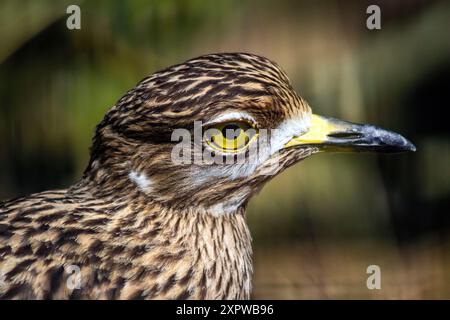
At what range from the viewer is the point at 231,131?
2.64 meters

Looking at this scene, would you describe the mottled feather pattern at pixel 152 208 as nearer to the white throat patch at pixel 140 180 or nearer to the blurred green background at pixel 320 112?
the white throat patch at pixel 140 180

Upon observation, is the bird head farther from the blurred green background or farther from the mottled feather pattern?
the blurred green background

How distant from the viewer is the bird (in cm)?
250

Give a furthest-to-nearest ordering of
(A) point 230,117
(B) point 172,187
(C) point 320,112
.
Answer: (C) point 320,112, (B) point 172,187, (A) point 230,117

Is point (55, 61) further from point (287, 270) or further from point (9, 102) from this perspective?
point (287, 270)

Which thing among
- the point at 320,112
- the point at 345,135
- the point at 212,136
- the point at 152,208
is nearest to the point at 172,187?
the point at 152,208

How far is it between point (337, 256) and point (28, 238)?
238 cm

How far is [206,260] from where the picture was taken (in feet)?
8.99

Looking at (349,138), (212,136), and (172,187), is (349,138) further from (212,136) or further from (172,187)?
(172,187)

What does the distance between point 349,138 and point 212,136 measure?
0.56 meters

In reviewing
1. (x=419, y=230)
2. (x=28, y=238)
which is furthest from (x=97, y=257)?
(x=419, y=230)

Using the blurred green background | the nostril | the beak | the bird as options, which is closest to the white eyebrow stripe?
the bird

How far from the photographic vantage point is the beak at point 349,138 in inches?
111

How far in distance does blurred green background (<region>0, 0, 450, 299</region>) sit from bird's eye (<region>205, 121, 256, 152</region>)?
166 cm
